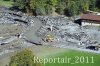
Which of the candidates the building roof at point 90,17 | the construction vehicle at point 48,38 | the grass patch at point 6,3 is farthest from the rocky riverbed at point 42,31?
the grass patch at point 6,3

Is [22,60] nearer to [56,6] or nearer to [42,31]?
[42,31]

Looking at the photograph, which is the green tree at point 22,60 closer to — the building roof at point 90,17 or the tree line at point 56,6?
the building roof at point 90,17

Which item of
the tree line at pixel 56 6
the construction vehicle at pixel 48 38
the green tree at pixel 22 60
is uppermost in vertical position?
the tree line at pixel 56 6

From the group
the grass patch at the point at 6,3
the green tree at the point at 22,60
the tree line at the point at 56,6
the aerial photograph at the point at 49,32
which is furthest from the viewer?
the grass patch at the point at 6,3

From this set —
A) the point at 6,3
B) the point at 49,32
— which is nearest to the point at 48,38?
the point at 49,32

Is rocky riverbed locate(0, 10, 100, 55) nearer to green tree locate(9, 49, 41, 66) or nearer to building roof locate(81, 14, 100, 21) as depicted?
building roof locate(81, 14, 100, 21)

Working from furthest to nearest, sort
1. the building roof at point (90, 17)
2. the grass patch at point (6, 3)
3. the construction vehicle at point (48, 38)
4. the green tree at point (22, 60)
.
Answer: the grass patch at point (6, 3) → the building roof at point (90, 17) → the construction vehicle at point (48, 38) → the green tree at point (22, 60)

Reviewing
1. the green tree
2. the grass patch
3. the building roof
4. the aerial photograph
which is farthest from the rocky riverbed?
the green tree
